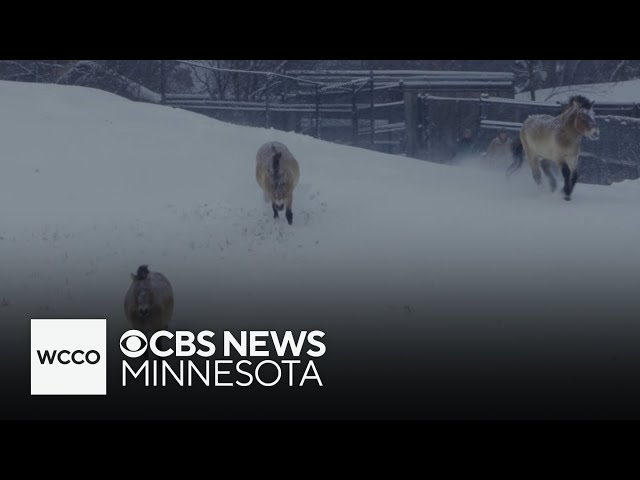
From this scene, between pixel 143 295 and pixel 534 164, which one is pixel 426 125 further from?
pixel 143 295

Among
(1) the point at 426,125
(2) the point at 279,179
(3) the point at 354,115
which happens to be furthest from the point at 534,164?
(3) the point at 354,115

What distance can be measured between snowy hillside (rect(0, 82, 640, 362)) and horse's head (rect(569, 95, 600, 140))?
4.22ft

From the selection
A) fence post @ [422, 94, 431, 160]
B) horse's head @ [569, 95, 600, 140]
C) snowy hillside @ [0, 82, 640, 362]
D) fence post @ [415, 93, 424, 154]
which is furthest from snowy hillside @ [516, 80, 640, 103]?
horse's head @ [569, 95, 600, 140]

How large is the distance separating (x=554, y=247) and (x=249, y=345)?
18.4 feet

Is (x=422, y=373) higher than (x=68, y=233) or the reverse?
the reverse

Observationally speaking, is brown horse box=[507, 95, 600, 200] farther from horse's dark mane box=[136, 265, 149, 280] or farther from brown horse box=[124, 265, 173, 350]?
horse's dark mane box=[136, 265, 149, 280]

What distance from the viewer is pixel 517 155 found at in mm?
20375

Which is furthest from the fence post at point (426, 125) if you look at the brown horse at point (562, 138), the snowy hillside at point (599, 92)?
the snowy hillside at point (599, 92)

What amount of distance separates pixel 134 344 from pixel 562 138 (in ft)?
31.3

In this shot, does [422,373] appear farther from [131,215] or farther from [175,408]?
[131,215]

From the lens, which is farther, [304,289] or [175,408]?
[304,289]

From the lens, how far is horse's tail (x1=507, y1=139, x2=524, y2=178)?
2032 centimetres

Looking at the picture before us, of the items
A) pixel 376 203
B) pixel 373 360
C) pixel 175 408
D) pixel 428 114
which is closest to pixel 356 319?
pixel 373 360

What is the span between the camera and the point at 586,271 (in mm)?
13703
